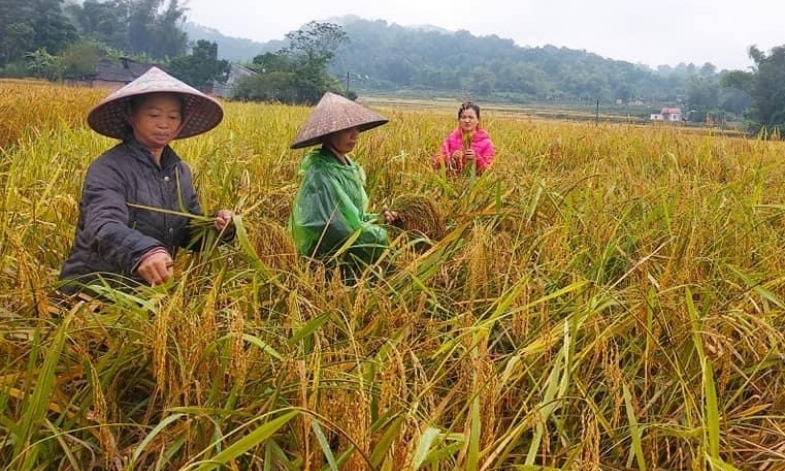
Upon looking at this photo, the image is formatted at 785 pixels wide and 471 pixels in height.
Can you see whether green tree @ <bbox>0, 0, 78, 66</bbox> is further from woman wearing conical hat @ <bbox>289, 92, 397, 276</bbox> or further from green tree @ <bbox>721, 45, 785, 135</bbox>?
woman wearing conical hat @ <bbox>289, 92, 397, 276</bbox>

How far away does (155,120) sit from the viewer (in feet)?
5.58

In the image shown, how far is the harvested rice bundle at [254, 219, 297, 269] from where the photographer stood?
1.65 m

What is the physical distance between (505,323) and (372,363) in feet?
1.86

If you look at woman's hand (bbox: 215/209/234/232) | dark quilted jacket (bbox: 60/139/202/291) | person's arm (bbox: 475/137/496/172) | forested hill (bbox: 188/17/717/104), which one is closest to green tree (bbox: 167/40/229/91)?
forested hill (bbox: 188/17/717/104)

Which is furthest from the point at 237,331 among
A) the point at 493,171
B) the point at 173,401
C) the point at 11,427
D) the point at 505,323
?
the point at 493,171

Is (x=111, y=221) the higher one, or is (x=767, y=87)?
(x=767, y=87)

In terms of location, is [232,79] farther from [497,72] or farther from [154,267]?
[497,72]

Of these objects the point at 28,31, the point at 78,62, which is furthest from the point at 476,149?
the point at 28,31

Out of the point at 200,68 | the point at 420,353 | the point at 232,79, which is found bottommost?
the point at 420,353

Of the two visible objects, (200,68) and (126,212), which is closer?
(126,212)

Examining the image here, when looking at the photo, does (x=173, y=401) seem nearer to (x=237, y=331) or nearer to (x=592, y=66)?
(x=237, y=331)

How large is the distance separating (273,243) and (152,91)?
525 millimetres

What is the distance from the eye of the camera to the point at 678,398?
1400 mm

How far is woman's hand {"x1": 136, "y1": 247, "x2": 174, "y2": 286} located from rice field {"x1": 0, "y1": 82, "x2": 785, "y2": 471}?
41mm
